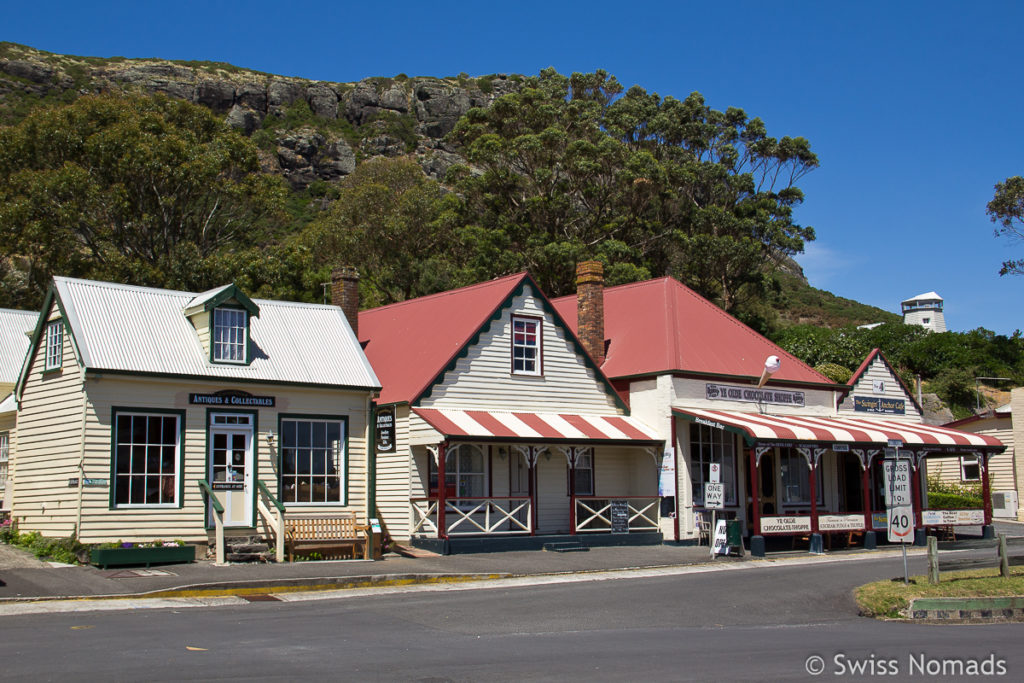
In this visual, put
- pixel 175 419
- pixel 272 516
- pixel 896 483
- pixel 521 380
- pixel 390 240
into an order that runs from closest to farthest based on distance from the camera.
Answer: pixel 896 483
pixel 175 419
pixel 272 516
pixel 521 380
pixel 390 240

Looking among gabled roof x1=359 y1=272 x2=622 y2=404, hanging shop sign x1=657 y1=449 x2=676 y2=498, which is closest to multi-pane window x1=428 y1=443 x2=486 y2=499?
gabled roof x1=359 y1=272 x2=622 y2=404

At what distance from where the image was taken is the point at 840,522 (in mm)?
27750

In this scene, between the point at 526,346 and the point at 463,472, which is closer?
the point at 463,472

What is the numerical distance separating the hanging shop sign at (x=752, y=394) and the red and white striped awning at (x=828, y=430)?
460mm

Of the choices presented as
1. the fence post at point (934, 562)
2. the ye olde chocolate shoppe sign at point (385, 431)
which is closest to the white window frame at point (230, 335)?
the ye olde chocolate shoppe sign at point (385, 431)

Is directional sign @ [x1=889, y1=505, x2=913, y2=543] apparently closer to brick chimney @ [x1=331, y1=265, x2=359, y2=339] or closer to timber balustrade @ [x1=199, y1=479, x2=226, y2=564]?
timber balustrade @ [x1=199, y1=479, x2=226, y2=564]

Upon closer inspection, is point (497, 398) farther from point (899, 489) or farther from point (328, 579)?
point (899, 489)

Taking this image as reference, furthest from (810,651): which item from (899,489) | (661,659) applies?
(899,489)

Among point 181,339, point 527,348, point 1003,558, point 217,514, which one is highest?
point 527,348

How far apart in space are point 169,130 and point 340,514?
2608cm

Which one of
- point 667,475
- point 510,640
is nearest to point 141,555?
point 510,640

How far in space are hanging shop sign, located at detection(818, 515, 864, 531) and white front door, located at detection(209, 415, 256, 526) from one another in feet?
47.0

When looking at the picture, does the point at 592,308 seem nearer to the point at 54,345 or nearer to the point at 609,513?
the point at 609,513

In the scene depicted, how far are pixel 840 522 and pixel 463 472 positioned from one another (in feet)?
33.0
